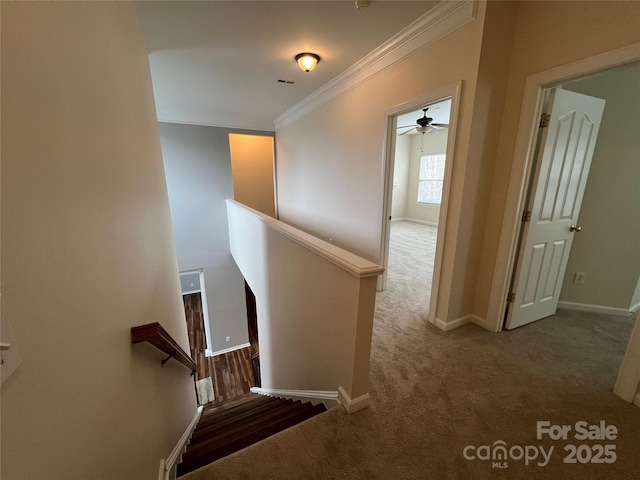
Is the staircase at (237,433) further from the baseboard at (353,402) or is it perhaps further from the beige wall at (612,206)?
the beige wall at (612,206)

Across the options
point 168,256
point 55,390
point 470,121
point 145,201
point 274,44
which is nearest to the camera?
point 55,390

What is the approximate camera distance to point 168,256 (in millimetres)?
2191

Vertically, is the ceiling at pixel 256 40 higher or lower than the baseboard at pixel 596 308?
higher

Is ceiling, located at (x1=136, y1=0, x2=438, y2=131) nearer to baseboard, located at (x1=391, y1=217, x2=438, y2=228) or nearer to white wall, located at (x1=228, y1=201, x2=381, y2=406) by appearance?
white wall, located at (x1=228, y1=201, x2=381, y2=406)

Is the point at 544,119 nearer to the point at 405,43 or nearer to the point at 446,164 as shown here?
the point at 446,164

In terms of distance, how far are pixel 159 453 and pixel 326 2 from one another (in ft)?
9.77

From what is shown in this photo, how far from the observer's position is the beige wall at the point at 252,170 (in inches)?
259

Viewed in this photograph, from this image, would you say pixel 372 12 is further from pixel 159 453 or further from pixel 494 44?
pixel 159 453

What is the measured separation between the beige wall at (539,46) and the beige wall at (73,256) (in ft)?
8.08

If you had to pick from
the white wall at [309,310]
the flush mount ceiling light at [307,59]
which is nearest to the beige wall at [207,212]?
the white wall at [309,310]

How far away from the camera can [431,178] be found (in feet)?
24.7

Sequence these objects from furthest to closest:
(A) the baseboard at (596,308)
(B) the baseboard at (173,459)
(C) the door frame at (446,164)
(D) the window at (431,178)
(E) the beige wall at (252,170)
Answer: (D) the window at (431,178) → (E) the beige wall at (252,170) → (A) the baseboard at (596,308) → (C) the door frame at (446,164) → (B) the baseboard at (173,459)

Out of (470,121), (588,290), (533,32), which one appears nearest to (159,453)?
(470,121)

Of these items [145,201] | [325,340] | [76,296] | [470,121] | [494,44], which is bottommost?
[325,340]
